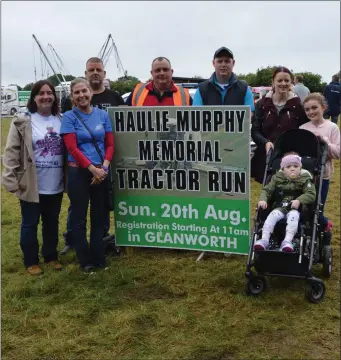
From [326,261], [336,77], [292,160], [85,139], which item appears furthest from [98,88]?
[336,77]

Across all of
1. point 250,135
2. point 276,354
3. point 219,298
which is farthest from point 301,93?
point 276,354

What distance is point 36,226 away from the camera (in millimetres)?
4449

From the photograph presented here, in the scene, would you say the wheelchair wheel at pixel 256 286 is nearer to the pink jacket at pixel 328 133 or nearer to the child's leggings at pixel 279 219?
the child's leggings at pixel 279 219

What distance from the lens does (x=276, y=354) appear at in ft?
9.98

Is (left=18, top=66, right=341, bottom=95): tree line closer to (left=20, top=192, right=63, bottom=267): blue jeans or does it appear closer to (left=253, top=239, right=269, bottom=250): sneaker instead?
(left=20, top=192, right=63, bottom=267): blue jeans

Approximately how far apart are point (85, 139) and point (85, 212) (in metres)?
0.74

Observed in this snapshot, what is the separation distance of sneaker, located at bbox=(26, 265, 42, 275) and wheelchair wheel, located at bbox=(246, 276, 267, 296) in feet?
7.09

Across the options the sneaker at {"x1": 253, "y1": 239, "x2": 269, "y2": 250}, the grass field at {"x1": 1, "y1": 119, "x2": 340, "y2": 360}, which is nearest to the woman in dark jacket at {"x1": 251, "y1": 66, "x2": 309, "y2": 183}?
the sneaker at {"x1": 253, "y1": 239, "x2": 269, "y2": 250}

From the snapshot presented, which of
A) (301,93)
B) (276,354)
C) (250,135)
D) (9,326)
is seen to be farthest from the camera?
(301,93)

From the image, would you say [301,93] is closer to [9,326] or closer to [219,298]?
[219,298]

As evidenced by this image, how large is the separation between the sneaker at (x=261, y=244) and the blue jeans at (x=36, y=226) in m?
2.06

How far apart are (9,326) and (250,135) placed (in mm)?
2806

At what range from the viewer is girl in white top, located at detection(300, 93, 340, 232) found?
13.9ft

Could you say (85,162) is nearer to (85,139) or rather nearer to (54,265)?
(85,139)
